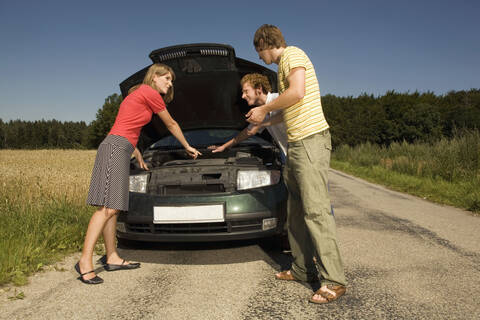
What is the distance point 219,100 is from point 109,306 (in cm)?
246

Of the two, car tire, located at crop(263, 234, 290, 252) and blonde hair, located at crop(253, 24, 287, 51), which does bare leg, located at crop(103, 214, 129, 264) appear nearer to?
car tire, located at crop(263, 234, 290, 252)

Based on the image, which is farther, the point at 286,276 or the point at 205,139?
the point at 205,139

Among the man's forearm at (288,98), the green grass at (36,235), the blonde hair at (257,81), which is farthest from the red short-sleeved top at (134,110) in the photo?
the green grass at (36,235)

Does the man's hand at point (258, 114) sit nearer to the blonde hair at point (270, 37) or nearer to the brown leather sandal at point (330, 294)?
the blonde hair at point (270, 37)

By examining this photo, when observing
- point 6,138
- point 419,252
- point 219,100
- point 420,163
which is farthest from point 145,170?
point 6,138

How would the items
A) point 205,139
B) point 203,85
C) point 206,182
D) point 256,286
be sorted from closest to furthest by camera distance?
point 256,286
point 206,182
point 203,85
point 205,139

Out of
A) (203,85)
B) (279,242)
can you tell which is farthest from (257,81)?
(279,242)

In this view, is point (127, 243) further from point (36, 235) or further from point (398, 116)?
point (398, 116)

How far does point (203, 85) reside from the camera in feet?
12.6

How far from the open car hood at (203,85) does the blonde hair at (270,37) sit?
858mm

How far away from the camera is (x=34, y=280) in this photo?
2799 mm

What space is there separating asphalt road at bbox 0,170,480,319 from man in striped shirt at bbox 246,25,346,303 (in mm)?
229

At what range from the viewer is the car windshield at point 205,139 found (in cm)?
430

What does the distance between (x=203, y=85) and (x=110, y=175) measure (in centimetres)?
157
